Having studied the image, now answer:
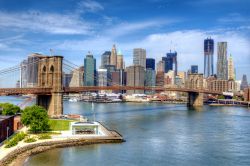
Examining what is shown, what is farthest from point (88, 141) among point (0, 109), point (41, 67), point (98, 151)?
point (41, 67)

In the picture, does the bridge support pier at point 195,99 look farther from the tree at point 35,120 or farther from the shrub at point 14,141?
the shrub at point 14,141

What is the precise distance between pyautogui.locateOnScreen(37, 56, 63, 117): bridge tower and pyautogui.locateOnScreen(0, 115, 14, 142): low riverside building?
21575 mm

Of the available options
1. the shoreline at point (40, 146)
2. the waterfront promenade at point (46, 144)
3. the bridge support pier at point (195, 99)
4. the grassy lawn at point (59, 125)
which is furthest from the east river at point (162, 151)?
the bridge support pier at point (195, 99)

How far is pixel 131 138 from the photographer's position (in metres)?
55.1

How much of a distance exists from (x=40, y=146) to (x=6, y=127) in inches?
226

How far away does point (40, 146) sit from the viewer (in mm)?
45906

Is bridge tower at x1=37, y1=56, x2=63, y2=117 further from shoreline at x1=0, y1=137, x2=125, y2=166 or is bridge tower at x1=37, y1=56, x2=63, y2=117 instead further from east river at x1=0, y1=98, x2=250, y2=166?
shoreline at x1=0, y1=137, x2=125, y2=166

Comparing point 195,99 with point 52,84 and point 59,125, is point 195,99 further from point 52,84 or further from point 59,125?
point 59,125

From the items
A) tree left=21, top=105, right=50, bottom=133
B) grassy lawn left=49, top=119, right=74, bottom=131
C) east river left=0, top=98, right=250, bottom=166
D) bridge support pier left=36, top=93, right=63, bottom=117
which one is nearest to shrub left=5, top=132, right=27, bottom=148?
east river left=0, top=98, right=250, bottom=166

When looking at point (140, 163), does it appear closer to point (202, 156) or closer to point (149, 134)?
point (202, 156)

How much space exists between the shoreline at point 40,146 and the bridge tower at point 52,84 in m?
24.9

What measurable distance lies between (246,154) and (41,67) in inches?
1822

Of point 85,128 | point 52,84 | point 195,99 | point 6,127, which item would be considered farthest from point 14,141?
point 195,99

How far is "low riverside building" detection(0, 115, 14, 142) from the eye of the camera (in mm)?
46319
